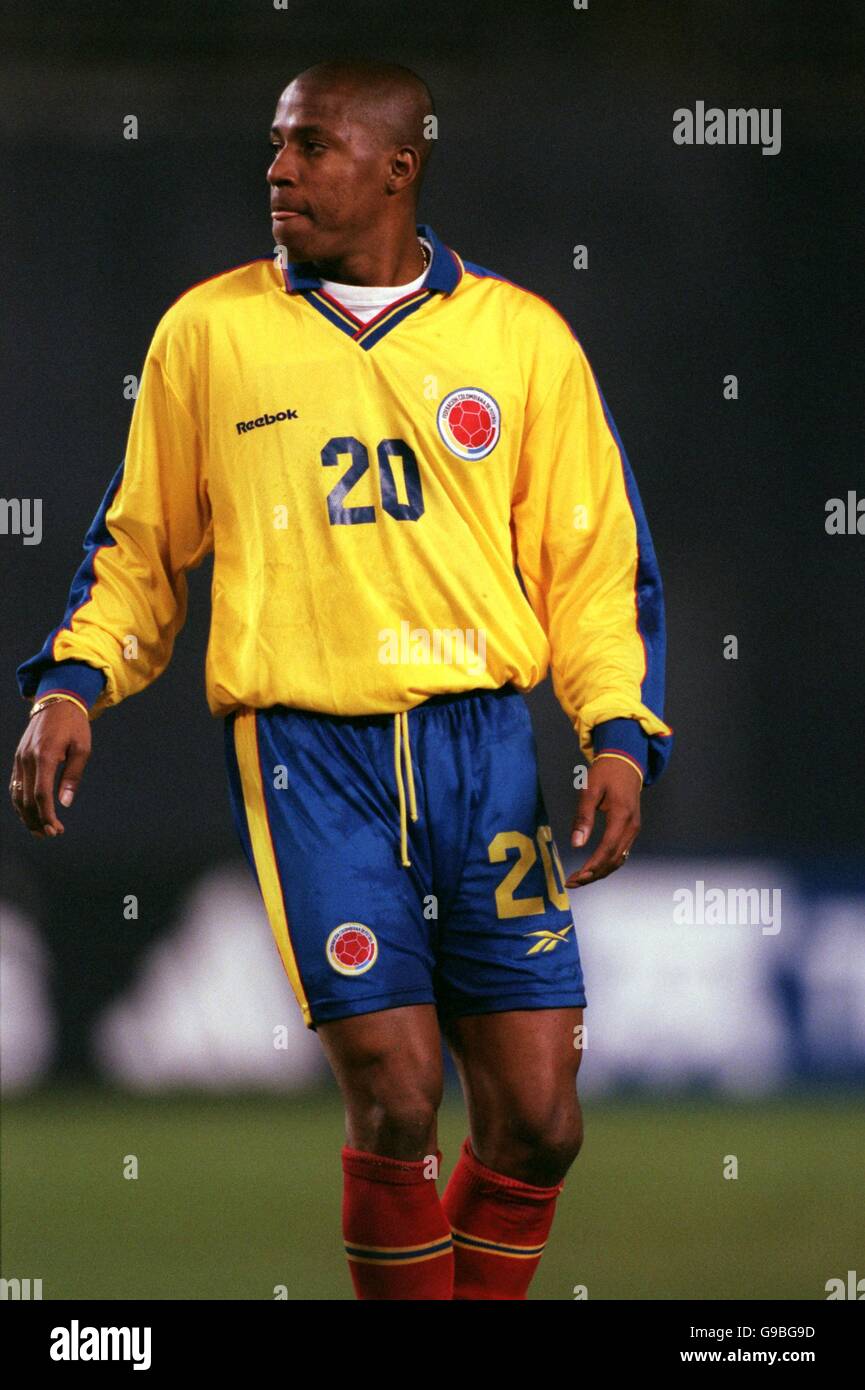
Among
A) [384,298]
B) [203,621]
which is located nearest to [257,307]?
[384,298]

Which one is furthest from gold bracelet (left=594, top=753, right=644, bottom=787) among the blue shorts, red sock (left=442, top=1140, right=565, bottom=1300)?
red sock (left=442, top=1140, right=565, bottom=1300)

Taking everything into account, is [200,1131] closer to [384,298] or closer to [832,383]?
[832,383]

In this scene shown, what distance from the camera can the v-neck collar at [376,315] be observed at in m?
2.99

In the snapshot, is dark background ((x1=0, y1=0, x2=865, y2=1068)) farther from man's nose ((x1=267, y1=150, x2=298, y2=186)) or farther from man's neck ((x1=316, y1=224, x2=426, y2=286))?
man's nose ((x1=267, y1=150, x2=298, y2=186))

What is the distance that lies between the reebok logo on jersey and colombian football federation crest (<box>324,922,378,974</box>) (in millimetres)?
690

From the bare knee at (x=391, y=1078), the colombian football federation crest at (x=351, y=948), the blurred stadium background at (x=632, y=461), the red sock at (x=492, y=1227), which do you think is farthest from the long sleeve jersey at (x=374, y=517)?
the blurred stadium background at (x=632, y=461)

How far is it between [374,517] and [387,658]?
193 mm

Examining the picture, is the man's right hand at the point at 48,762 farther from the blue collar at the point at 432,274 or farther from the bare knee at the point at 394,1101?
the blue collar at the point at 432,274

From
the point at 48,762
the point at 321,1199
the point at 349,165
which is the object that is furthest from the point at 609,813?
the point at 321,1199

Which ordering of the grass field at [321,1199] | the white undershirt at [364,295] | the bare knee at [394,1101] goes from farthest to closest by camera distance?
Answer: 1. the grass field at [321,1199]
2. the white undershirt at [364,295]
3. the bare knee at [394,1101]

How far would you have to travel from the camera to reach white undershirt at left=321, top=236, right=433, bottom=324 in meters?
3.02

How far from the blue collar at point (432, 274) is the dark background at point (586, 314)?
2.87m

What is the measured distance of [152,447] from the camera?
3053 millimetres

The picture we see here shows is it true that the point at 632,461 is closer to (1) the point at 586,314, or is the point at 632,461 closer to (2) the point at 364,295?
(1) the point at 586,314
